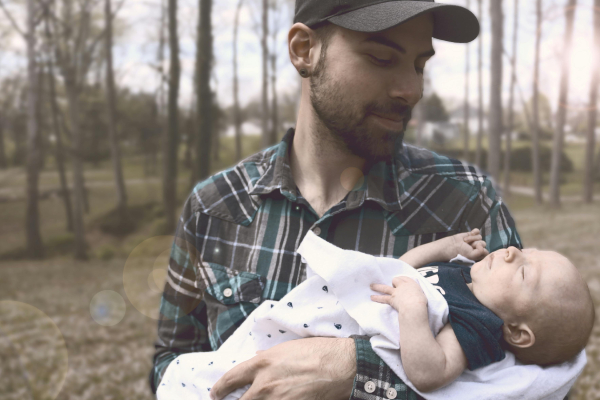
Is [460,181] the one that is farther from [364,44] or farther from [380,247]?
[364,44]

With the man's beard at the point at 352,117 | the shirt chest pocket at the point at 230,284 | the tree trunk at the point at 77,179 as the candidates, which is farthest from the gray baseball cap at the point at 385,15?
the tree trunk at the point at 77,179

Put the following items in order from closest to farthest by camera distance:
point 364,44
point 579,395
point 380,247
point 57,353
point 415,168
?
point 364,44
point 380,247
point 415,168
point 579,395
point 57,353

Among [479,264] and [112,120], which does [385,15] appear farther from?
[112,120]

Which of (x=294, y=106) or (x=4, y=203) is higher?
(x=294, y=106)

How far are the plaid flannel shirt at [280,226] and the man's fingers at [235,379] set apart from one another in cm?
30

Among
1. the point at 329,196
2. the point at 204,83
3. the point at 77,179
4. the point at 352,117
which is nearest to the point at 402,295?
the point at 329,196

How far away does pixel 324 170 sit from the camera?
1.78 meters

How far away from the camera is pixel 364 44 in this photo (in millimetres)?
1499

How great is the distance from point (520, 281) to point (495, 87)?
6.50 m

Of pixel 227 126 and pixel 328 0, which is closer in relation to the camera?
pixel 328 0

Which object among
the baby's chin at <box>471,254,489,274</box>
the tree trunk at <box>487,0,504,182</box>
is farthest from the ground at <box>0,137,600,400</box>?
the baby's chin at <box>471,254,489,274</box>

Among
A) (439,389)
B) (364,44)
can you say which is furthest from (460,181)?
(439,389)

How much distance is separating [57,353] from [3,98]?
5318 millimetres

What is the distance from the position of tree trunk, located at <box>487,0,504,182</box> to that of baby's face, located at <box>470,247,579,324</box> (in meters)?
6.31
